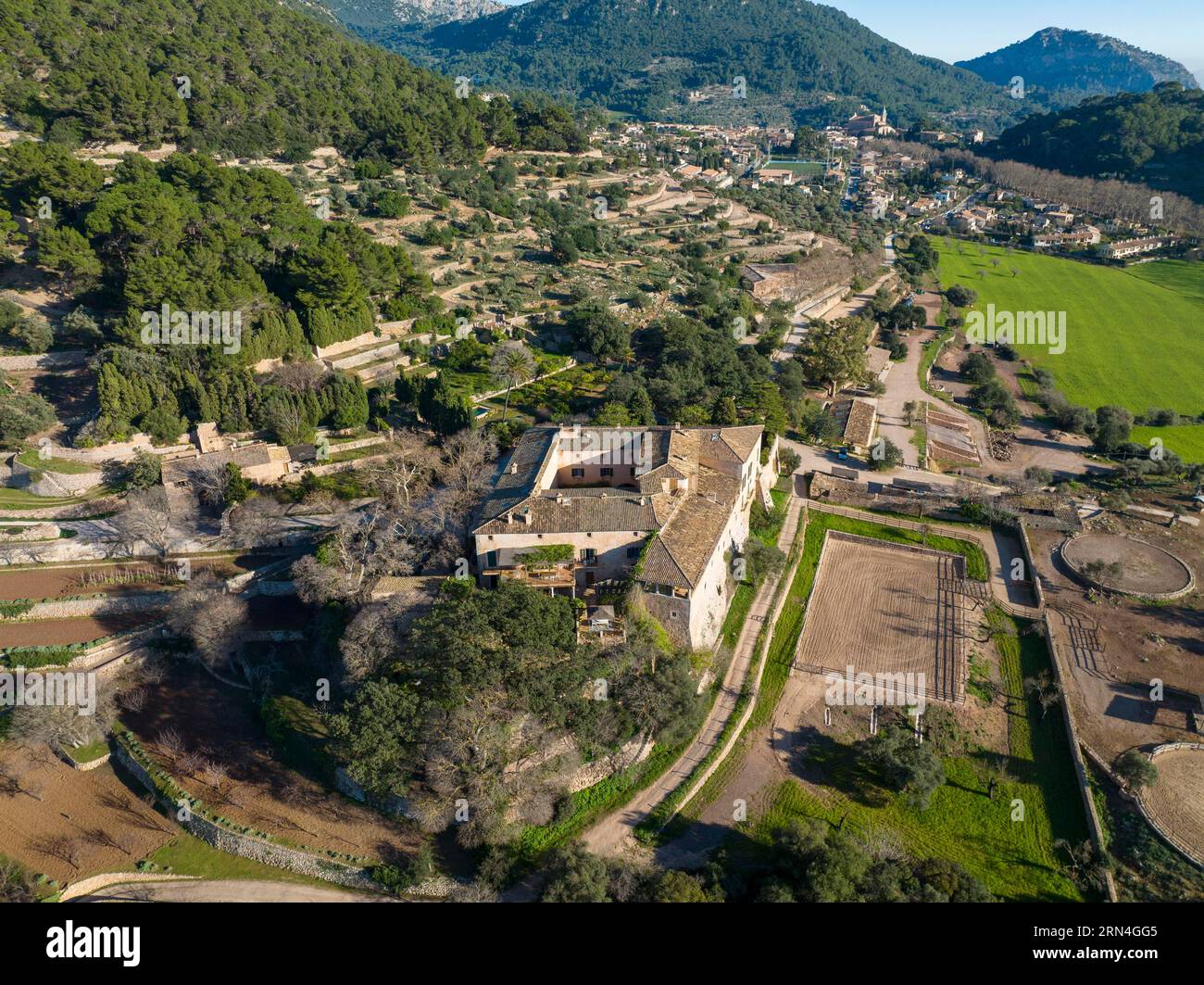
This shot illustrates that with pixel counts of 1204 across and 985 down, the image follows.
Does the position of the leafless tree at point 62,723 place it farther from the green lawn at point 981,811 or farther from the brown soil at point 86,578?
the green lawn at point 981,811

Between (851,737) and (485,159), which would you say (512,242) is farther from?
(851,737)

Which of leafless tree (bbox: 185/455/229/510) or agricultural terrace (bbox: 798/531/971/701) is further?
leafless tree (bbox: 185/455/229/510)

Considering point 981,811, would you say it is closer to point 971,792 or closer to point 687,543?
point 971,792

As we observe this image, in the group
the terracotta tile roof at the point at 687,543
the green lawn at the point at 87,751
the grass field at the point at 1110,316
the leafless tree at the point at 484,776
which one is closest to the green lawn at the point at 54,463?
the green lawn at the point at 87,751

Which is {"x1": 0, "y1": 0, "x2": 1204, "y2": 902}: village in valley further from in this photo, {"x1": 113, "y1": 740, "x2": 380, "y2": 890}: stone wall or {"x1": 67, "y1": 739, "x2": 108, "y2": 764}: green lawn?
{"x1": 67, "y1": 739, "x2": 108, "y2": 764}: green lawn

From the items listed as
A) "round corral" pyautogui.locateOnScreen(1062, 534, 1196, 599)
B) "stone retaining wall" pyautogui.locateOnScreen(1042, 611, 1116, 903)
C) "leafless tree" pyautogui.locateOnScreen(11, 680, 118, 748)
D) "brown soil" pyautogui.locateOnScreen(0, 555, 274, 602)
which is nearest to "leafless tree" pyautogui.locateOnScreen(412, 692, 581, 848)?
"leafless tree" pyautogui.locateOnScreen(11, 680, 118, 748)

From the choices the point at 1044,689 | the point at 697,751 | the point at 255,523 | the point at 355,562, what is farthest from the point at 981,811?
the point at 255,523
